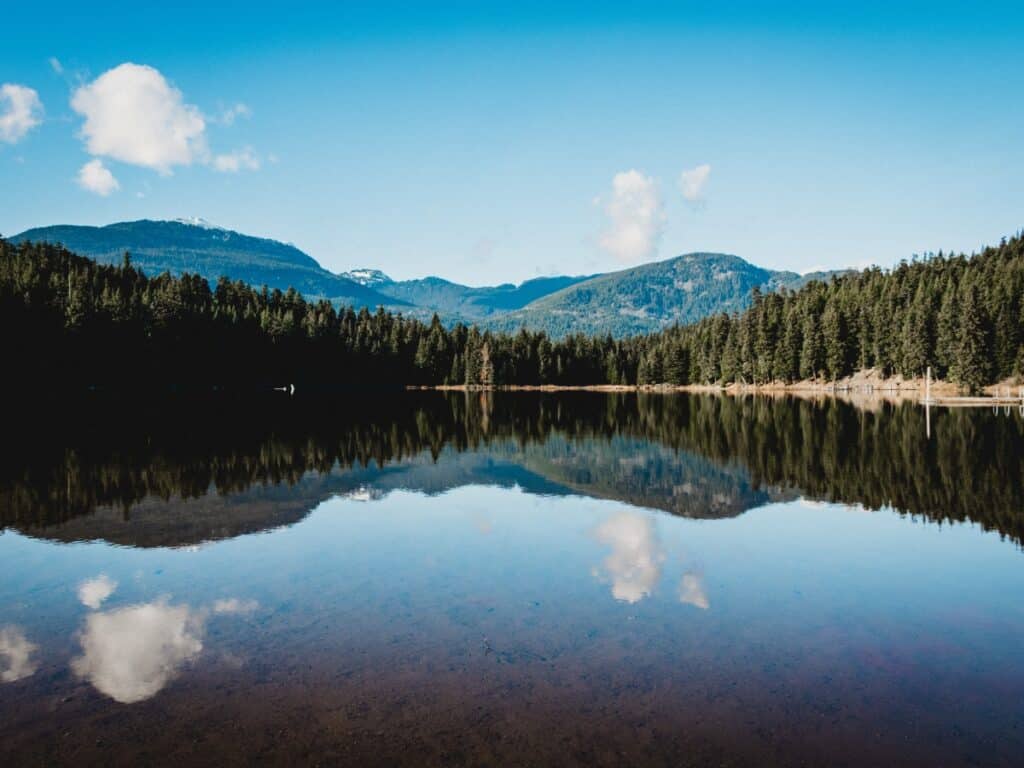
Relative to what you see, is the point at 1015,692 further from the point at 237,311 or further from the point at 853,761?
the point at 237,311

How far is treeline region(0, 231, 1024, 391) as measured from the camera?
10400cm

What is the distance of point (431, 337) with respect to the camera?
182000 mm

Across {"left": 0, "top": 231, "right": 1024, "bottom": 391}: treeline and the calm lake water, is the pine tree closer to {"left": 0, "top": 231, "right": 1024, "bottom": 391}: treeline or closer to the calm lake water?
{"left": 0, "top": 231, "right": 1024, "bottom": 391}: treeline

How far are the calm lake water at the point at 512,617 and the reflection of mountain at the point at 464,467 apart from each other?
291 millimetres

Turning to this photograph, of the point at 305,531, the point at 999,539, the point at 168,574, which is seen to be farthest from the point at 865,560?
the point at 168,574

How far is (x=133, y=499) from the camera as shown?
26922 millimetres

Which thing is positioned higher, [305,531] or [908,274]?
[908,274]

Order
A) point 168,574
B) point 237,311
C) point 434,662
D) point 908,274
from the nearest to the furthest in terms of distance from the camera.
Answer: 1. point 434,662
2. point 168,574
3. point 237,311
4. point 908,274

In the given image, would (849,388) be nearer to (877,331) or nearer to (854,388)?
(854,388)

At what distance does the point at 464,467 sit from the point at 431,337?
479 feet

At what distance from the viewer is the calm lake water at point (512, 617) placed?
9.72 m

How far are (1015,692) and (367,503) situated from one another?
2173 centimetres

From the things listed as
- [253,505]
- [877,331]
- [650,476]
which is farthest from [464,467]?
[877,331]

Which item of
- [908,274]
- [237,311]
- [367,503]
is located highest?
[908,274]
